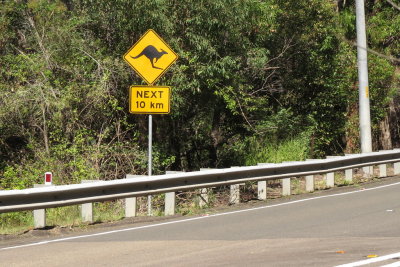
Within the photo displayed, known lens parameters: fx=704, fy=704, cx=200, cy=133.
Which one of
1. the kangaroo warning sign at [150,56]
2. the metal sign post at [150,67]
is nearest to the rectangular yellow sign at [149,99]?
the metal sign post at [150,67]

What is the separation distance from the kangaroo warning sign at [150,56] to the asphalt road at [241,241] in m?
3.28

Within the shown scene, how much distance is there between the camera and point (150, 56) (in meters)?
14.1

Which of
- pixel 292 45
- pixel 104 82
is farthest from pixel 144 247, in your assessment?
pixel 292 45

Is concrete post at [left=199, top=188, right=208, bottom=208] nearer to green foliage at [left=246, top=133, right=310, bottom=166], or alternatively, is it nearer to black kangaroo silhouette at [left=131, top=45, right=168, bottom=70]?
black kangaroo silhouette at [left=131, top=45, right=168, bottom=70]

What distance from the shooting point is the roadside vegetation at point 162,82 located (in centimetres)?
1853

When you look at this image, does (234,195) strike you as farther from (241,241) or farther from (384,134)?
(384,134)

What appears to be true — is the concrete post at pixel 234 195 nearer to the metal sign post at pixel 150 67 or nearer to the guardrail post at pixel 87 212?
the metal sign post at pixel 150 67

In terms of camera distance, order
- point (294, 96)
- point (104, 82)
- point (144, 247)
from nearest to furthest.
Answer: point (144, 247), point (104, 82), point (294, 96)

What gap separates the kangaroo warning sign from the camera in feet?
46.2

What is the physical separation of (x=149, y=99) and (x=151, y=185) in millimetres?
2140

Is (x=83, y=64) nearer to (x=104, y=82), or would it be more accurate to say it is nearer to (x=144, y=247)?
(x=104, y=82)

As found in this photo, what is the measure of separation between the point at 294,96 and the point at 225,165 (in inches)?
182

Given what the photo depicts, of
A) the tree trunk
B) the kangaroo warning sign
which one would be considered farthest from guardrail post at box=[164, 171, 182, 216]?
the tree trunk

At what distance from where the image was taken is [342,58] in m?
24.9
